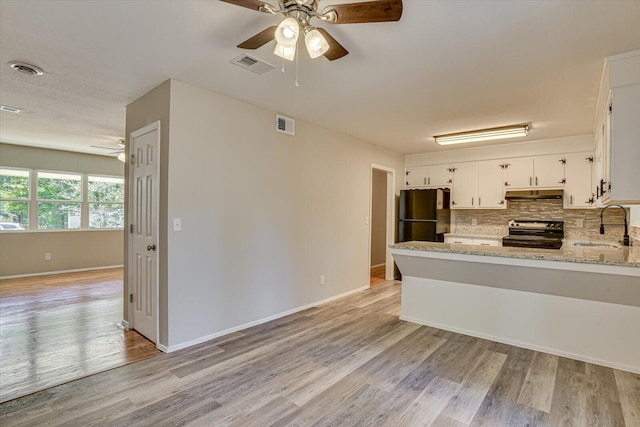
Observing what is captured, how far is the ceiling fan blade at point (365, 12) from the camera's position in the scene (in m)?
1.54

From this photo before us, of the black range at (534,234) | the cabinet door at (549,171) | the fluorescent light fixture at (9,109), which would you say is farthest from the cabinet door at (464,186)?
the fluorescent light fixture at (9,109)

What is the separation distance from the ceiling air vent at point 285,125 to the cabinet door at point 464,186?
3.33m

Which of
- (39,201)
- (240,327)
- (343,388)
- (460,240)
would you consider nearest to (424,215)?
(460,240)

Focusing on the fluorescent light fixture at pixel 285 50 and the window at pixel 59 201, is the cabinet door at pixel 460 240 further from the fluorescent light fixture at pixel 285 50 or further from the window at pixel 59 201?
the window at pixel 59 201

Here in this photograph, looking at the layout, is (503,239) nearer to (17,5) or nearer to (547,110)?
(547,110)

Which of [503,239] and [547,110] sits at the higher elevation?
[547,110]

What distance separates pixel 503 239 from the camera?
5109mm

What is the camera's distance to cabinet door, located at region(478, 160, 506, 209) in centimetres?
536

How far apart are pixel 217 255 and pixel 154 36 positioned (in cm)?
197

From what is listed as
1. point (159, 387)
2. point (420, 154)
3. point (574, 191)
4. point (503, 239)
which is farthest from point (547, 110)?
point (159, 387)

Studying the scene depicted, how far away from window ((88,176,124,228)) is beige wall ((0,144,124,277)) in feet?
0.59

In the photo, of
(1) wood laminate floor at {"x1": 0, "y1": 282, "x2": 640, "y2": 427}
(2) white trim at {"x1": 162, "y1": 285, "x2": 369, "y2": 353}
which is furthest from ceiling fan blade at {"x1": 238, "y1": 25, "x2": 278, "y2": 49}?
(2) white trim at {"x1": 162, "y1": 285, "x2": 369, "y2": 353}

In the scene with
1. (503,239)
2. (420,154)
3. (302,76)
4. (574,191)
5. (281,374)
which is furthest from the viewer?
(420,154)

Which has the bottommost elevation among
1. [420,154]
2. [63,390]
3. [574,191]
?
[63,390]
